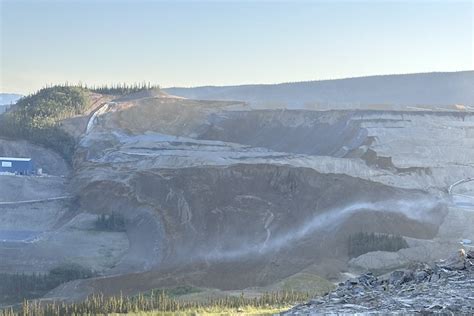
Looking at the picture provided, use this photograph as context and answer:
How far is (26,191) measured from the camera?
4869cm

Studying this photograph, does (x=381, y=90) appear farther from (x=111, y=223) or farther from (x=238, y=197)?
(x=111, y=223)

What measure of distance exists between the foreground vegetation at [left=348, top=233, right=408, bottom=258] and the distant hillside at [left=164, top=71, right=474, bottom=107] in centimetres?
5327

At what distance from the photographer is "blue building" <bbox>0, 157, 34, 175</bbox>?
176 ft

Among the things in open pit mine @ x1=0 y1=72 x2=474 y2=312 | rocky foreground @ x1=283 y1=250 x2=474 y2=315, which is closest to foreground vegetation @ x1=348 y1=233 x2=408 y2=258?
open pit mine @ x1=0 y1=72 x2=474 y2=312

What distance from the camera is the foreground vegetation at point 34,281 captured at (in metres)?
31.3

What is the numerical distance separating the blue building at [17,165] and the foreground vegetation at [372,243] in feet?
93.0

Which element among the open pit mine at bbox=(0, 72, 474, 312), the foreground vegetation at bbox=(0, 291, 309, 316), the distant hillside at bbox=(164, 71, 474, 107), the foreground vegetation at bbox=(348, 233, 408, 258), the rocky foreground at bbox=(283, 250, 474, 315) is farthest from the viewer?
the distant hillside at bbox=(164, 71, 474, 107)

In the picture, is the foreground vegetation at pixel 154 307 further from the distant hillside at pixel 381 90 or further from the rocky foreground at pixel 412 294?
the distant hillside at pixel 381 90

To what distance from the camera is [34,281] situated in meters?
33.2

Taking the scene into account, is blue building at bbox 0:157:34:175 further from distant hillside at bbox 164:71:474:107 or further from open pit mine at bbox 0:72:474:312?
distant hillside at bbox 164:71:474:107

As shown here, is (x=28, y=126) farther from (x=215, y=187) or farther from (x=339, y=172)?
(x=339, y=172)

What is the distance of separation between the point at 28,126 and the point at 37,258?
84.2 feet

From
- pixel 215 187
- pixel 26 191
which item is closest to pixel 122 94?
pixel 26 191

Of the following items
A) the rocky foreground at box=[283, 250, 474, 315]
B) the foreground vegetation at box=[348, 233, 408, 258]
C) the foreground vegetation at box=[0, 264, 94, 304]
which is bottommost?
the foreground vegetation at box=[0, 264, 94, 304]
